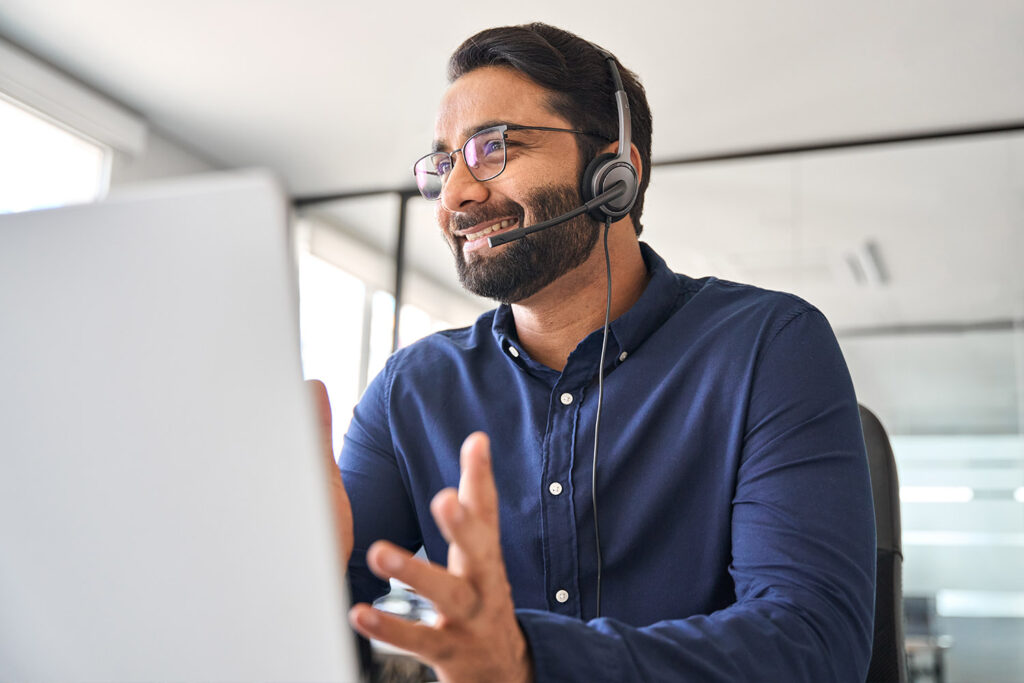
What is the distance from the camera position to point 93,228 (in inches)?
16.1

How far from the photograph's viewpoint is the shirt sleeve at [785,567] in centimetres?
62

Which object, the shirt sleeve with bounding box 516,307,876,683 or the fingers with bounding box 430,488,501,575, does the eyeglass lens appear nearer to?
the shirt sleeve with bounding box 516,307,876,683

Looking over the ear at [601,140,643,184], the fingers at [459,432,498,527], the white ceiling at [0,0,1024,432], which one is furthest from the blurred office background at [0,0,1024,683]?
the fingers at [459,432,498,527]

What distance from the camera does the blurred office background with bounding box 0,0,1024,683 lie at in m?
3.15

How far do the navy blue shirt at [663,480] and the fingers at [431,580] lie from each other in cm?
9

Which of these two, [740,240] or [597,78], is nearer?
[597,78]

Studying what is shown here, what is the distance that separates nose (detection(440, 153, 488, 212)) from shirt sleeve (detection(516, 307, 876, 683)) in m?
0.47

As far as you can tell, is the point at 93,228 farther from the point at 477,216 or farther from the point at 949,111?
the point at 949,111

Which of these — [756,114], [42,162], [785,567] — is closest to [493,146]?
[785,567]

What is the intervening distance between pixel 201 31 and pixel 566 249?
2596 millimetres

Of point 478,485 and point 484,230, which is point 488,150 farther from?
point 478,485

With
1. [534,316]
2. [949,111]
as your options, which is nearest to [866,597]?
[534,316]

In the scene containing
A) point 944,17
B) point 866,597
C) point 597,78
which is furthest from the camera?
point 944,17

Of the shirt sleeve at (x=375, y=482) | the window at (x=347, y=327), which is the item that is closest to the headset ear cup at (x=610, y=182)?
the shirt sleeve at (x=375, y=482)
